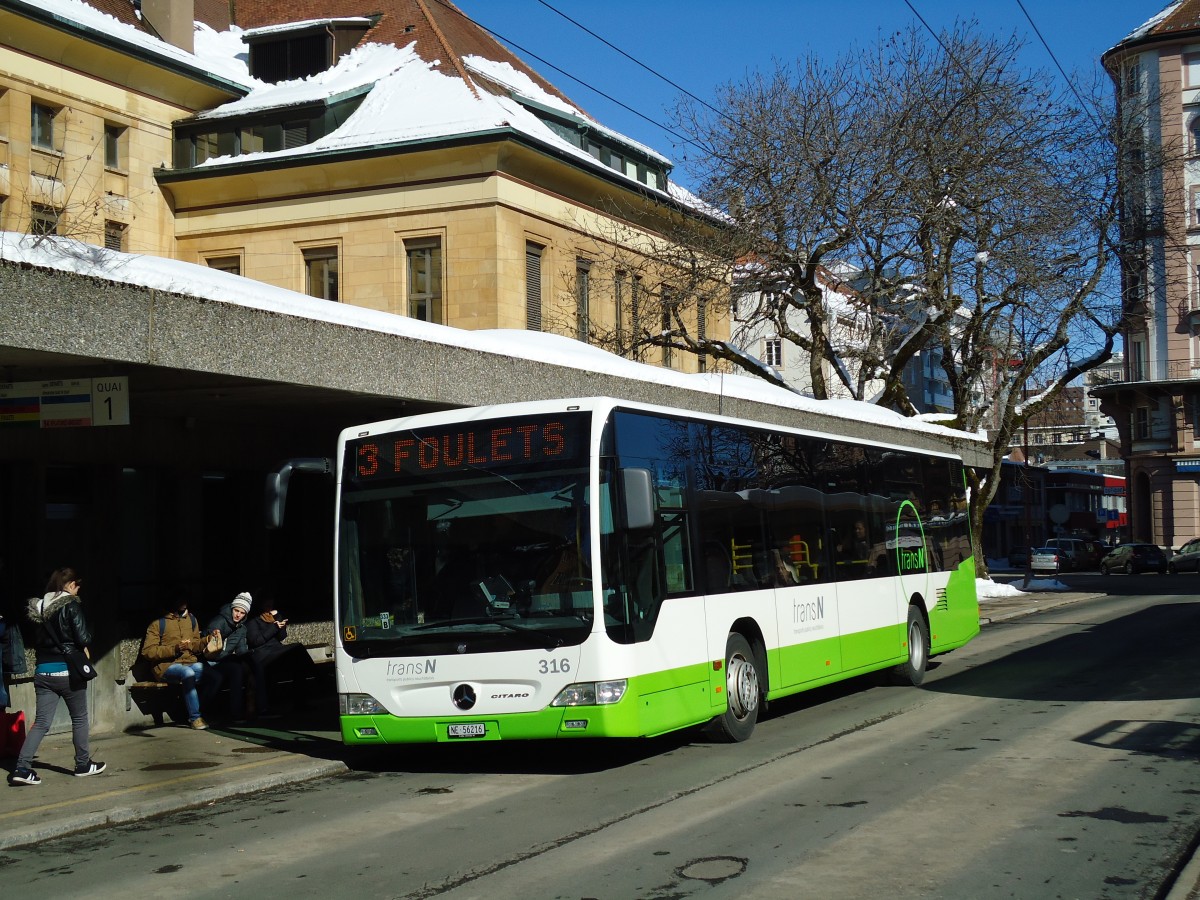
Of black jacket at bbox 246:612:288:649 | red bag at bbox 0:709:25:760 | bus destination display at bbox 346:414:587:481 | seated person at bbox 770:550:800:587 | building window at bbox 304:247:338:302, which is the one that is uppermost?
building window at bbox 304:247:338:302

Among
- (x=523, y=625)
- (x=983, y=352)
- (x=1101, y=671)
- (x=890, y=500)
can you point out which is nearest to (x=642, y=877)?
(x=523, y=625)

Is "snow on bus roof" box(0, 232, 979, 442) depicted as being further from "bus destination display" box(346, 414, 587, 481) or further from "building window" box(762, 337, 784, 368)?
"building window" box(762, 337, 784, 368)

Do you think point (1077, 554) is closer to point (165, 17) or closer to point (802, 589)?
point (165, 17)

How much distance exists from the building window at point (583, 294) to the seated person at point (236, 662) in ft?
74.4

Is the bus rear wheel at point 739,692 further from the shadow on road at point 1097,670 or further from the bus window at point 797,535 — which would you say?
the shadow on road at point 1097,670

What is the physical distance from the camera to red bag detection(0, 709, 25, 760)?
12562 millimetres

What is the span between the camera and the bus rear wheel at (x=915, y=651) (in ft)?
56.2

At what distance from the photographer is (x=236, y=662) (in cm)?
1525

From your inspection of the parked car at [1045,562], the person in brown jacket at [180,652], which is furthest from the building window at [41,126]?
the parked car at [1045,562]

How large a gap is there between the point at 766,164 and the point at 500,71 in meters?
11.2

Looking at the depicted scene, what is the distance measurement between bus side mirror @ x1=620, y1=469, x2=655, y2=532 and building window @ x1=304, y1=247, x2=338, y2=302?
91.5 ft

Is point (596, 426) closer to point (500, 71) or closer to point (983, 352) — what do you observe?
point (983, 352)

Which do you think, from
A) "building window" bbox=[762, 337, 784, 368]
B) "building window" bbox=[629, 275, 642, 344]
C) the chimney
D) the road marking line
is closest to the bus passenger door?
the road marking line

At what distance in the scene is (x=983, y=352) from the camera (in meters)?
36.3
